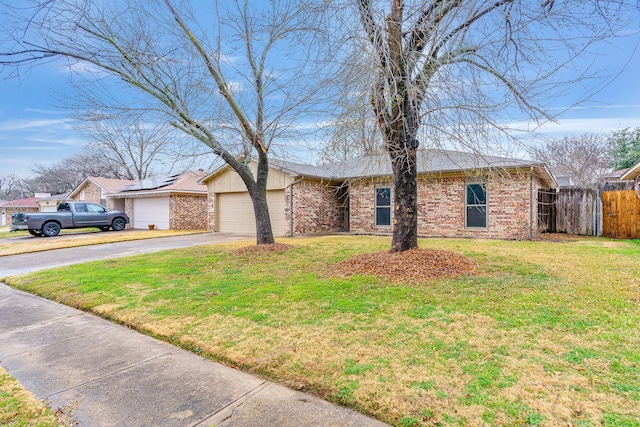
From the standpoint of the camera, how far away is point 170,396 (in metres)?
2.62

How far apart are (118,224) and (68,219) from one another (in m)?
2.61

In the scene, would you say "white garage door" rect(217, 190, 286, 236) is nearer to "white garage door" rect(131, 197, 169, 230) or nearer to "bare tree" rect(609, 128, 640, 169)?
"white garage door" rect(131, 197, 169, 230)

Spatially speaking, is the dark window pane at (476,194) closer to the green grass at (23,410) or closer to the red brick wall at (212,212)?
the red brick wall at (212,212)

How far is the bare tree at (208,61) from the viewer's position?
747cm

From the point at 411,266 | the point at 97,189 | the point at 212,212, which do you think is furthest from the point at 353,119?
the point at 97,189

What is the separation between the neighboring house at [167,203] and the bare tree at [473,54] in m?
16.6

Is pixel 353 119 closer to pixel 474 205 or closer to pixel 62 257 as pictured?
pixel 474 205

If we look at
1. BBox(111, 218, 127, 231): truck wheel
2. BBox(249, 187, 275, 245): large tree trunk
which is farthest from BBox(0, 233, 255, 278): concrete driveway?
BBox(111, 218, 127, 231): truck wheel

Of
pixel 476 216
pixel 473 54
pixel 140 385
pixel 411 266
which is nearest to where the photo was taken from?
pixel 140 385

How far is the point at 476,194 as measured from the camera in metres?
12.8

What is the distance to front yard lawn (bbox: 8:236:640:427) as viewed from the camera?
2391 mm

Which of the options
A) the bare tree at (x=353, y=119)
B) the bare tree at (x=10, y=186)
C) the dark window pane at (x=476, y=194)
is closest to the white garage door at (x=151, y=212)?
the bare tree at (x=353, y=119)

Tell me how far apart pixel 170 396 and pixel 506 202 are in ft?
41.1

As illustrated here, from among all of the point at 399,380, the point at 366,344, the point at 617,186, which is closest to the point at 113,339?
the point at 366,344
